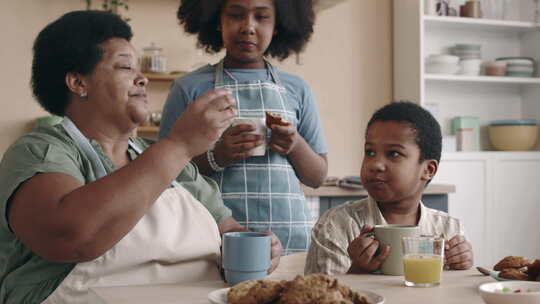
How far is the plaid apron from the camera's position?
187cm

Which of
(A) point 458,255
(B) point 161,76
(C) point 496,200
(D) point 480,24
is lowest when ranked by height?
(C) point 496,200

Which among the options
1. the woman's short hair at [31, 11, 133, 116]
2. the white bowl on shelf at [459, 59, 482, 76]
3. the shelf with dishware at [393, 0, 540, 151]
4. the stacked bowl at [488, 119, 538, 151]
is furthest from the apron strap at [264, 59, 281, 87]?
the stacked bowl at [488, 119, 538, 151]

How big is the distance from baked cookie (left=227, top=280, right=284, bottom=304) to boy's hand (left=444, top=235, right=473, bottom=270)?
62cm

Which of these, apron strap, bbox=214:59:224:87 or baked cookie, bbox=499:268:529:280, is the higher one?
apron strap, bbox=214:59:224:87

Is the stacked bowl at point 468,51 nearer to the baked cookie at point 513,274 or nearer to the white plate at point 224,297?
the baked cookie at point 513,274

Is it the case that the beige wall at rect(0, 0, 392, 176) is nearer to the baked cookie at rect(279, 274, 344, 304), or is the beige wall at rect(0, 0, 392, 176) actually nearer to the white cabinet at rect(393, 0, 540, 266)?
the white cabinet at rect(393, 0, 540, 266)

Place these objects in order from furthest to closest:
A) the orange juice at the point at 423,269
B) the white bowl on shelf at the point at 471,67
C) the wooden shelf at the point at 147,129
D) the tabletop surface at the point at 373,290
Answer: the white bowl on shelf at the point at 471,67 < the wooden shelf at the point at 147,129 < the orange juice at the point at 423,269 < the tabletop surface at the point at 373,290

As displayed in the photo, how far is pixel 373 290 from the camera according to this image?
115 centimetres

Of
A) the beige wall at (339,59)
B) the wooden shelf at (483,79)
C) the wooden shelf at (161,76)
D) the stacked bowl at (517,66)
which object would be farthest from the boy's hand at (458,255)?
the stacked bowl at (517,66)

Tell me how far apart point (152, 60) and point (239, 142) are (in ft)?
9.51

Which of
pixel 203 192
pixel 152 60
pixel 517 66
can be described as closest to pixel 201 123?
pixel 203 192

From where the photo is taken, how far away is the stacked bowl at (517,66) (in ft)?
16.8

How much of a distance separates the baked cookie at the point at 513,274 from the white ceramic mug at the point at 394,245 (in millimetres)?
176

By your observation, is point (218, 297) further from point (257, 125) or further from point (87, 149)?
point (257, 125)
